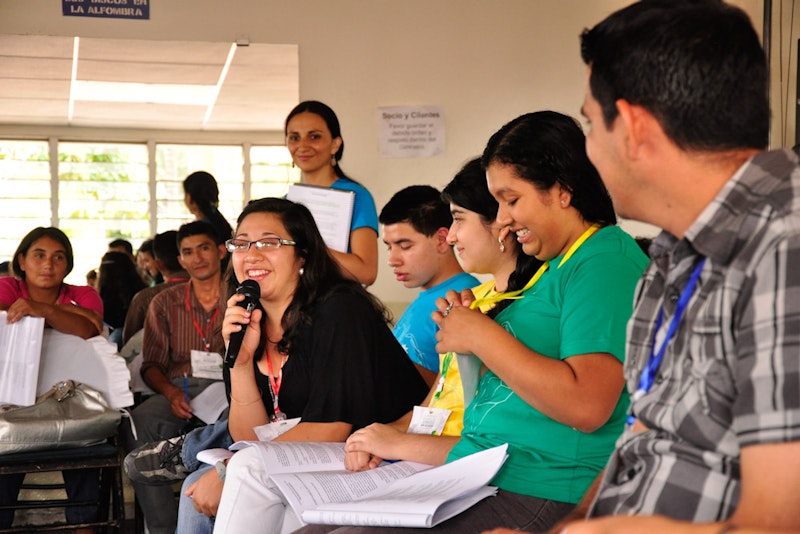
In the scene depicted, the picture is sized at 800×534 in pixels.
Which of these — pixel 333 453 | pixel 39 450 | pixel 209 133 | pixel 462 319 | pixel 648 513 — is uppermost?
pixel 209 133

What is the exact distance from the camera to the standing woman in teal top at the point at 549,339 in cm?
143

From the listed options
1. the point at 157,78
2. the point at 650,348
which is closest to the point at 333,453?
the point at 650,348

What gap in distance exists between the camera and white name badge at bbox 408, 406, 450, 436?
1944 millimetres

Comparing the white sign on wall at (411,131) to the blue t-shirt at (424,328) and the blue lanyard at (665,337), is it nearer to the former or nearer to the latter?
the blue t-shirt at (424,328)

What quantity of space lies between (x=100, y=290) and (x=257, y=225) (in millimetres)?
3798

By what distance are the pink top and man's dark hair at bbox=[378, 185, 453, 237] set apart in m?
1.49

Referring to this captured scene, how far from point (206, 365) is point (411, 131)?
175cm

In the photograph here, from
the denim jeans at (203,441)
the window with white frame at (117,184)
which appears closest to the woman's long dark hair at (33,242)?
the denim jeans at (203,441)

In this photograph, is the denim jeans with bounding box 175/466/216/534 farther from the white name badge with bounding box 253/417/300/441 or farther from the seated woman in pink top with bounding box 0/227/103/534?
the seated woman in pink top with bounding box 0/227/103/534

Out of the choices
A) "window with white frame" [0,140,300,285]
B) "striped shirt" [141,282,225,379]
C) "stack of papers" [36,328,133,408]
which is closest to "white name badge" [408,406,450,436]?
"stack of papers" [36,328,133,408]

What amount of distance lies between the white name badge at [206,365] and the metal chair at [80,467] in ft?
2.01

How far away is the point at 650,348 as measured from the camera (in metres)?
1.04

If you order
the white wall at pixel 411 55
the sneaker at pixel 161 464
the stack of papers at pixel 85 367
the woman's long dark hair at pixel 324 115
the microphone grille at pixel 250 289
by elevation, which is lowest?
the sneaker at pixel 161 464

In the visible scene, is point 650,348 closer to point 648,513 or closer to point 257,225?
point 648,513
